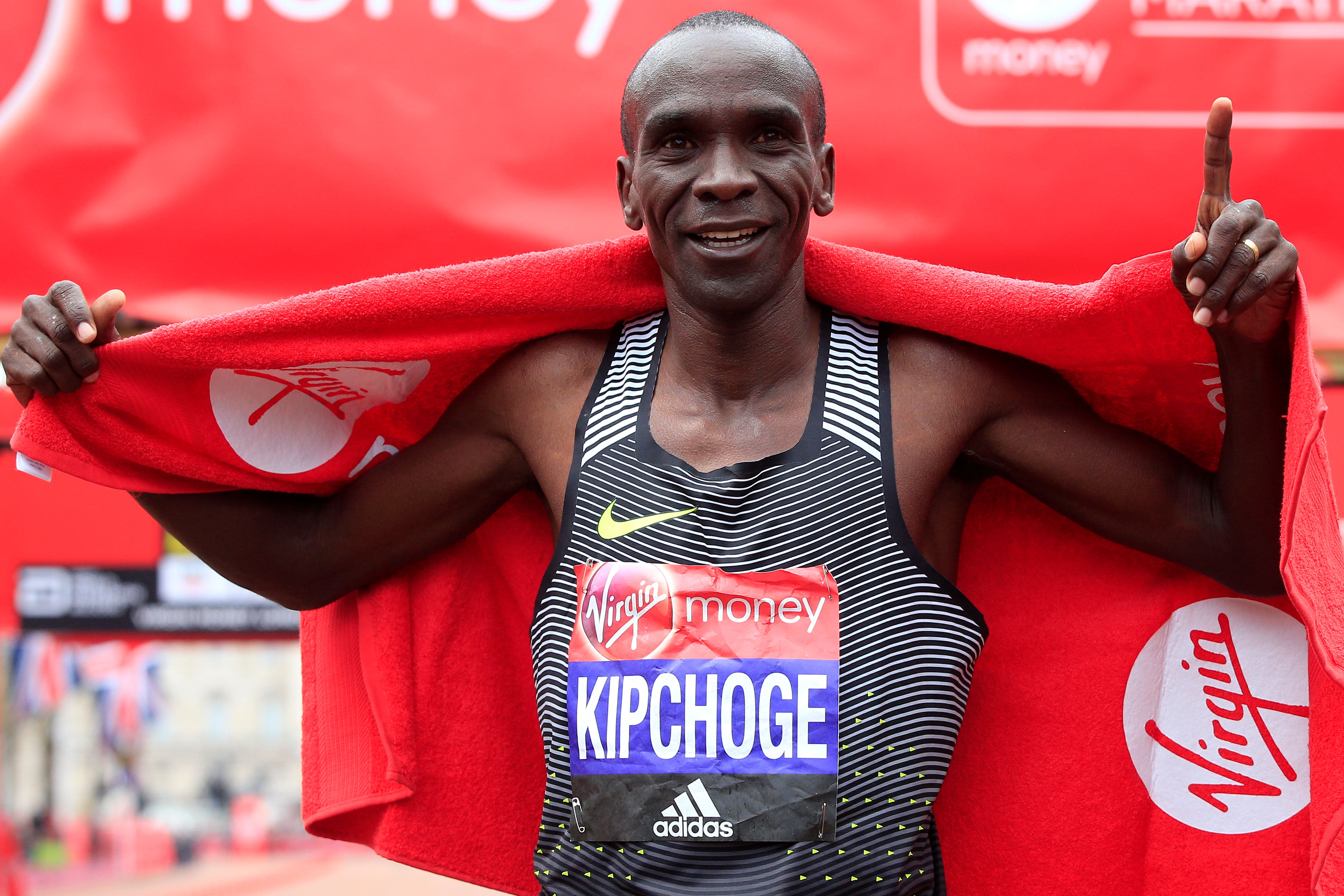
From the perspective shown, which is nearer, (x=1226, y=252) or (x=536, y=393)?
(x=1226, y=252)

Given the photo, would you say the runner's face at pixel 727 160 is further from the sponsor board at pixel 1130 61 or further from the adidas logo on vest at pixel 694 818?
the sponsor board at pixel 1130 61

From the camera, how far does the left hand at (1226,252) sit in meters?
0.91

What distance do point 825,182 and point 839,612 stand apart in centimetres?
43

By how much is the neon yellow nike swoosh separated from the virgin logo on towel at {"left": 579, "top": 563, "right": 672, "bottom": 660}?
30 millimetres

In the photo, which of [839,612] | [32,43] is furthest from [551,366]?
[32,43]

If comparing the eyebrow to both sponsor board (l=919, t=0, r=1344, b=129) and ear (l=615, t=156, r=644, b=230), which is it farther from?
sponsor board (l=919, t=0, r=1344, b=129)

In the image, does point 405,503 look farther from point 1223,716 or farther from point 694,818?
point 1223,716

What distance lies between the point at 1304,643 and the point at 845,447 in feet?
1.65

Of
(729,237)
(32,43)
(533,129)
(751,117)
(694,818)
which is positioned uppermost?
(32,43)

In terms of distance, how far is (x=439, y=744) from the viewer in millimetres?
1392

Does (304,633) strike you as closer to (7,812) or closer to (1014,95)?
(7,812)

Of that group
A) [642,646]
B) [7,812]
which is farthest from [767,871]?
[7,812]

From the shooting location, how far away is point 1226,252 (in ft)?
3.01

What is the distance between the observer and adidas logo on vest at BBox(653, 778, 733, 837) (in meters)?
1.10
